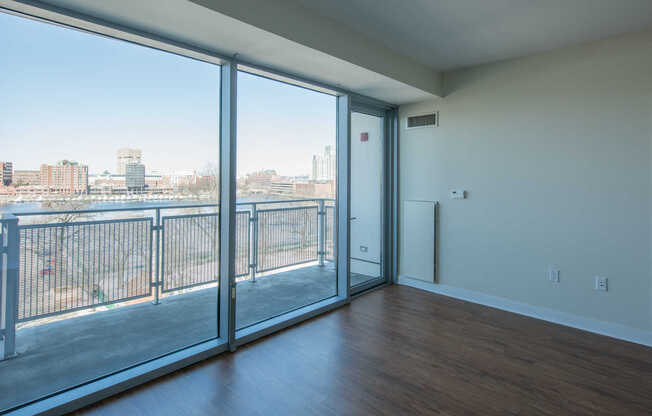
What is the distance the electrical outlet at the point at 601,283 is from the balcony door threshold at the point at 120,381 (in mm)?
3334

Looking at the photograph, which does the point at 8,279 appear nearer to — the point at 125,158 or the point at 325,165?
the point at 125,158

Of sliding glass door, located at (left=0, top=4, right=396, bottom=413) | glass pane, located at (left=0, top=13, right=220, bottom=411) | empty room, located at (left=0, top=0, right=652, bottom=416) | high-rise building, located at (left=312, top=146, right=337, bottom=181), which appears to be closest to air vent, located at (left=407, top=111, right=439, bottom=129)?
empty room, located at (left=0, top=0, right=652, bottom=416)

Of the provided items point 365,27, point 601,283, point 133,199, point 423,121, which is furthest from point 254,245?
point 601,283

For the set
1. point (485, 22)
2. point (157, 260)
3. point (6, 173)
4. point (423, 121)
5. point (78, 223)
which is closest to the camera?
point (6, 173)

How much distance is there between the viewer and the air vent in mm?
4264

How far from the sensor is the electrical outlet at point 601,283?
314 cm

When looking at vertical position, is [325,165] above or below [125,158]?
above

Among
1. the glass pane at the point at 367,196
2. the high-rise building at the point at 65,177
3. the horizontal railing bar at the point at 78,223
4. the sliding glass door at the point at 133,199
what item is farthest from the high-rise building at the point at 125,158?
the glass pane at the point at 367,196

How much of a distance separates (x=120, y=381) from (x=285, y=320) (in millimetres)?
1373

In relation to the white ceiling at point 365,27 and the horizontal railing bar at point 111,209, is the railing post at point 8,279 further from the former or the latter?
the white ceiling at point 365,27

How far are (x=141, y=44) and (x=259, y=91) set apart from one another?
101cm

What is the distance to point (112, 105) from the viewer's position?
2.26 m

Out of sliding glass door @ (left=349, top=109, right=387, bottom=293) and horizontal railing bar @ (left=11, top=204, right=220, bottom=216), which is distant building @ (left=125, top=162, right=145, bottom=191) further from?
sliding glass door @ (left=349, top=109, right=387, bottom=293)

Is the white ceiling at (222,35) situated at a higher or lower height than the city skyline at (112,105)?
higher
